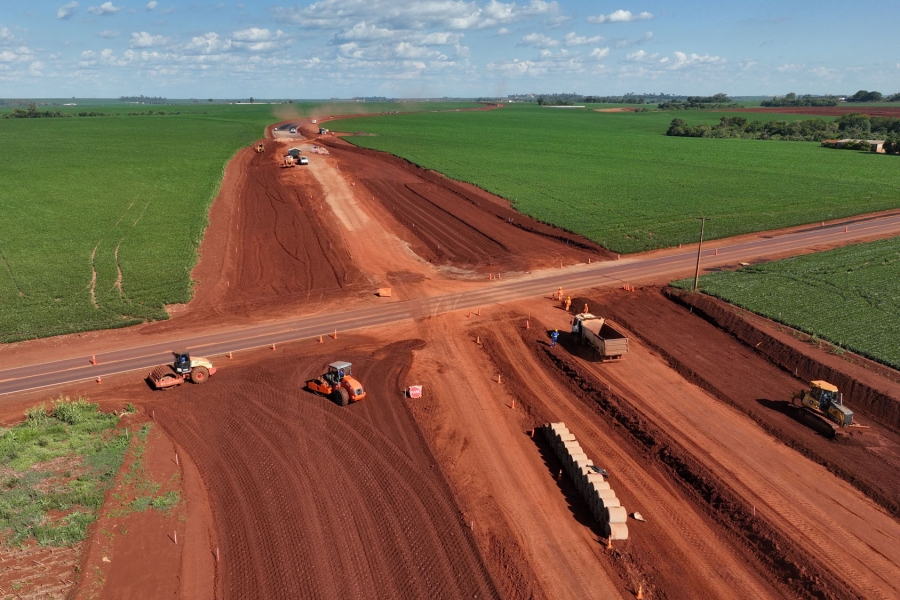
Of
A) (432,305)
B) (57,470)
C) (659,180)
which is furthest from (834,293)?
(659,180)

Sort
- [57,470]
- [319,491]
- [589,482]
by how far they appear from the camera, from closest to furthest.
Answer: [589,482], [319,491], [57,470]

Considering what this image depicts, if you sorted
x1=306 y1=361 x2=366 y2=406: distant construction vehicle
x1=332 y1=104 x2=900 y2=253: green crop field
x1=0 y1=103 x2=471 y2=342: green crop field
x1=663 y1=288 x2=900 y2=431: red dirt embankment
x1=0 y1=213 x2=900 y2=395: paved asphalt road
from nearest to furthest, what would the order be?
x1=663 y1=288 x2=900 y2=431: red dirt embankment, x1=306 y1=361 x2=366 y2=406: distant construction vehicle, x1=0 y1=213 x2=900 y2=395: paved asphalt road, x1=0 y1=103 x2=471 y2=342: green crop field, x1=332 y1=104 x2=900 y2=253: green crop field

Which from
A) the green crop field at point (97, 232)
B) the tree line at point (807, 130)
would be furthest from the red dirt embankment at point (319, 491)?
the tree line at point (807, 130)

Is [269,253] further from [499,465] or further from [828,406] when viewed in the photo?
[828,406]

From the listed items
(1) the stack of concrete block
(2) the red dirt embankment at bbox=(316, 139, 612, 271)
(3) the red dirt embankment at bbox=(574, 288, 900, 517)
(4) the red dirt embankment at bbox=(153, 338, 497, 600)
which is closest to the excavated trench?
(1) the stack of concrete block

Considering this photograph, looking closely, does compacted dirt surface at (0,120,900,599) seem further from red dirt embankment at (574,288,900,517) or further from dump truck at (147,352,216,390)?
dump truck at (147,352,216,390)

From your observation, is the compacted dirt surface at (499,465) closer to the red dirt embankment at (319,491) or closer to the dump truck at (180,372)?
the red dirt embankment at (319,491)
